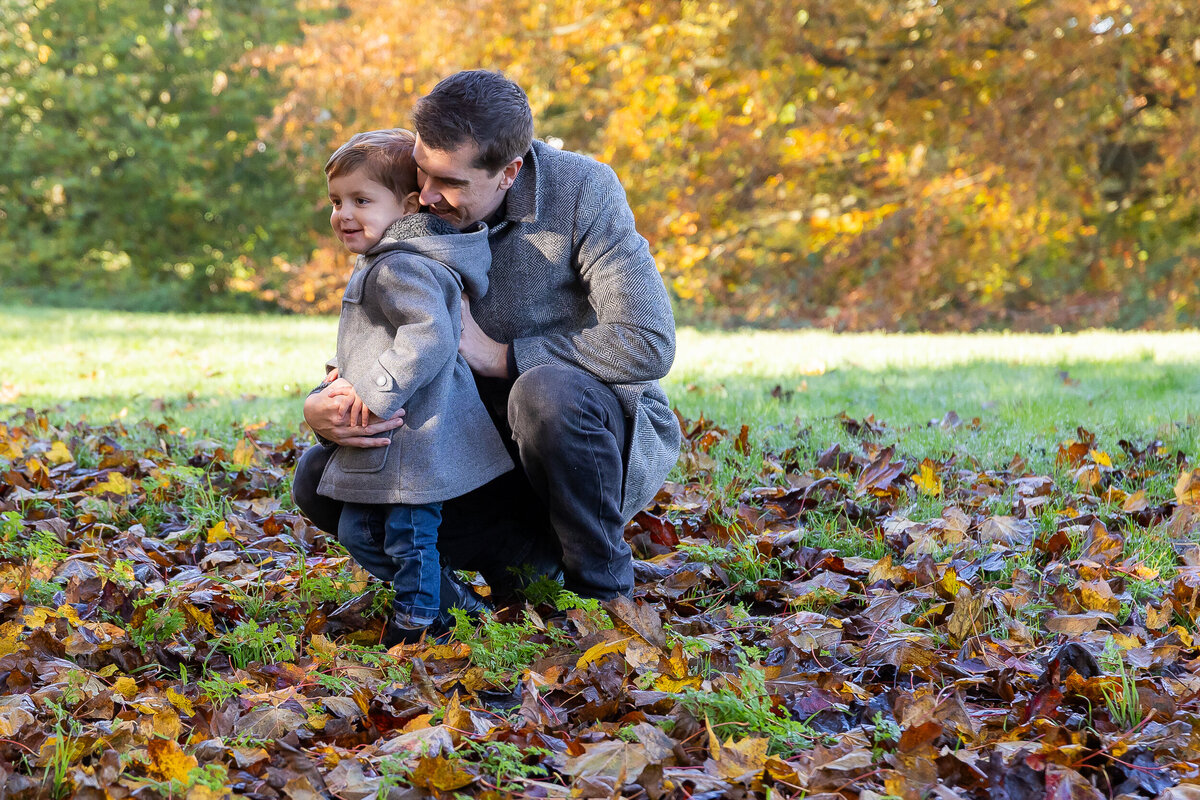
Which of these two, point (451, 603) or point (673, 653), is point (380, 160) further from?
point (673, 653)

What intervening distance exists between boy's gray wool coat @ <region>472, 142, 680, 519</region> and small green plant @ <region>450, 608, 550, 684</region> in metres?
0.49

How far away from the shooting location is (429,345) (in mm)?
2391

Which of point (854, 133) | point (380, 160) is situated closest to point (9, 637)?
point (380, 160)

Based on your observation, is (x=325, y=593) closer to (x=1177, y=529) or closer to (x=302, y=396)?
(x=1177, y=529)

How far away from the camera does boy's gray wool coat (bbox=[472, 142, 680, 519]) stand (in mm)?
2662

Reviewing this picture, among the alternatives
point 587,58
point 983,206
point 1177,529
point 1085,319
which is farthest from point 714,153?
point 1177,529

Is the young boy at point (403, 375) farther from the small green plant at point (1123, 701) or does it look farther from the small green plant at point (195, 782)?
the small green plant at point (1123, 701)

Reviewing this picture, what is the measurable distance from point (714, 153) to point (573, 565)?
42.1 ft

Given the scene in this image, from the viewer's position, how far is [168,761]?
178 centimetres

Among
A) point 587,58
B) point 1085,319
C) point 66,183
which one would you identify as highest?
point 587,58

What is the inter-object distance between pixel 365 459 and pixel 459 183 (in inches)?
27.4

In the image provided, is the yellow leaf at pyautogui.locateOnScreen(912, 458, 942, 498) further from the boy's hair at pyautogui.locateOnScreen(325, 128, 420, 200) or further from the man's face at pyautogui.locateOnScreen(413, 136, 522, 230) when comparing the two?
the boy's hair at pyautogui.locateOnScreen(325, 128, 420, 200)

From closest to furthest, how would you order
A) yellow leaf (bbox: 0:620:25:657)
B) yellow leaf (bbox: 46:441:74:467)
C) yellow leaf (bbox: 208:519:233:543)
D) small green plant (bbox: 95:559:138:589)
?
yellow leaf (bbox: 0:620:25:657) < small green plant (bbox: 95:559:138:589) < yellow leaf (bbox: 208:519:233:543) < yellow leaf (bbox: 46:441:74:467)

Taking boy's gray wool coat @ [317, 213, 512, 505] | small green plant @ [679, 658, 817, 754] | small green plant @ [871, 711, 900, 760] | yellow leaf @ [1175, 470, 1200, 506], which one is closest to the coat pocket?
boy's gray wool coat @ [317, 213, 512, 505]
